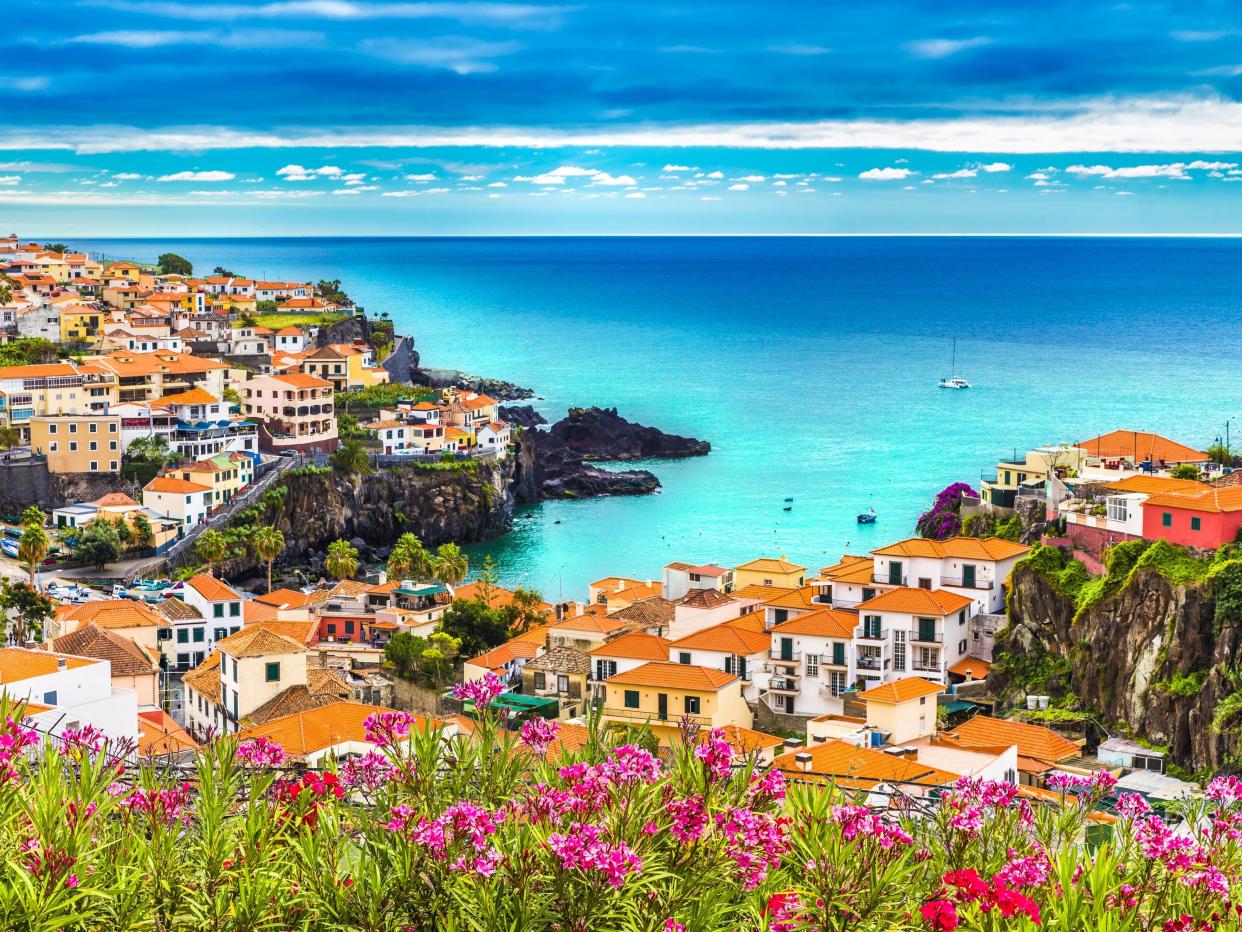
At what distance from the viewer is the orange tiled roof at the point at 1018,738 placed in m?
26.1

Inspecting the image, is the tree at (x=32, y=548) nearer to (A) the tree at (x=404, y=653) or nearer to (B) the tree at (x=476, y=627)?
(B) the tree at (x=476, y=627)

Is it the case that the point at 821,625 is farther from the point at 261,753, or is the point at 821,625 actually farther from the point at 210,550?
the point at 210,550

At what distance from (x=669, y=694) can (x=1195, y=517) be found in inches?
450

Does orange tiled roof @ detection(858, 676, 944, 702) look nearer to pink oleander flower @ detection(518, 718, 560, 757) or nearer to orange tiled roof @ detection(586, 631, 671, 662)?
orange tiled roof @ detection(586, 631, 671, 662)

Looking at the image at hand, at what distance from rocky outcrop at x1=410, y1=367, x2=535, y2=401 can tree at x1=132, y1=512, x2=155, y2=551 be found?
4776cm

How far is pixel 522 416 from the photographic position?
324 feet

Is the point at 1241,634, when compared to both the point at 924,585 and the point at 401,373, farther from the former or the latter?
the point at 401,373

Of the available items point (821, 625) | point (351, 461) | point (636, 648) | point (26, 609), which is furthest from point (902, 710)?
point (351, 461)

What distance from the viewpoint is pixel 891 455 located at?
88.3 meters

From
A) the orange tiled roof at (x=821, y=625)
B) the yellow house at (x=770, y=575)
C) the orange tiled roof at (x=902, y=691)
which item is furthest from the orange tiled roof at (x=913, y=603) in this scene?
the yellow house at (x=770, y=575)

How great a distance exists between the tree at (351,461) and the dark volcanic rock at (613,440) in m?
18.8

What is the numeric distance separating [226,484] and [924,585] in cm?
3665

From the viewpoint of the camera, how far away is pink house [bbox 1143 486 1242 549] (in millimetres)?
31297

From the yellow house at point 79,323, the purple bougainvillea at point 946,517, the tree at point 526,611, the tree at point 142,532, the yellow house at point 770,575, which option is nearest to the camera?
the tree at point 526,611
